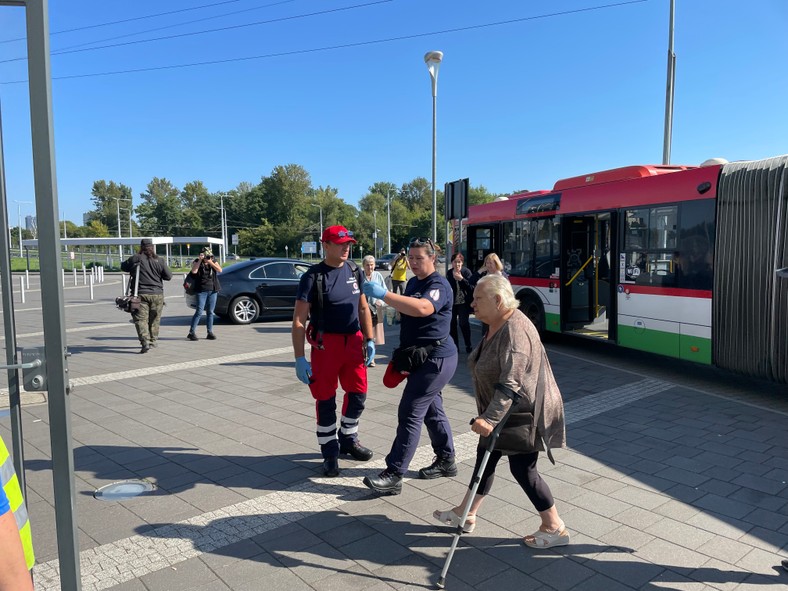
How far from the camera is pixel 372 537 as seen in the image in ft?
11.6

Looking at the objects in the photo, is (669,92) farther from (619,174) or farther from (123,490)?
(123,490)

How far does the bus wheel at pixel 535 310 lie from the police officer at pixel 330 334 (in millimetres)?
6410

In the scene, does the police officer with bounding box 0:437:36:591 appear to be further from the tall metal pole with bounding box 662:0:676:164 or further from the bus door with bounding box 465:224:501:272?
the tall metal pole with bounding box 662:0:676:164

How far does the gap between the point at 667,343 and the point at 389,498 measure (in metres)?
5.24

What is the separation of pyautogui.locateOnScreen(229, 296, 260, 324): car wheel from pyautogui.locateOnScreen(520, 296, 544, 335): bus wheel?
6.54 metres

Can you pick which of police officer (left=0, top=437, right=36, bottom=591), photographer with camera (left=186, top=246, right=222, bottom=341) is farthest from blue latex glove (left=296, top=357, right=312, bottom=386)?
photographer with camera (left=186, top=246, right=222, bottom=341)

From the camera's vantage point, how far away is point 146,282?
32.2 feet

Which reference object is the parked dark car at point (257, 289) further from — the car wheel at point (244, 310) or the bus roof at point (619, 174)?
the bus roof at point (619, 174)

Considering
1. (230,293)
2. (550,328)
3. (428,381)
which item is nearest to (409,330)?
(428,381)

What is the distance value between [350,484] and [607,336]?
604 centimetres

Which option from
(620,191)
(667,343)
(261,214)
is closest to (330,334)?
(667,343)

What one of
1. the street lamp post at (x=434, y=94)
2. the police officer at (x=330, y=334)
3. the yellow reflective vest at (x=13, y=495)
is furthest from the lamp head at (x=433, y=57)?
the yellow reflective vest at (x=13, y=495)

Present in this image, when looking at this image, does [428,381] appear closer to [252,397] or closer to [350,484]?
[350,484]

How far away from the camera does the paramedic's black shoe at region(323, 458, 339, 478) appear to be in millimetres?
4465
